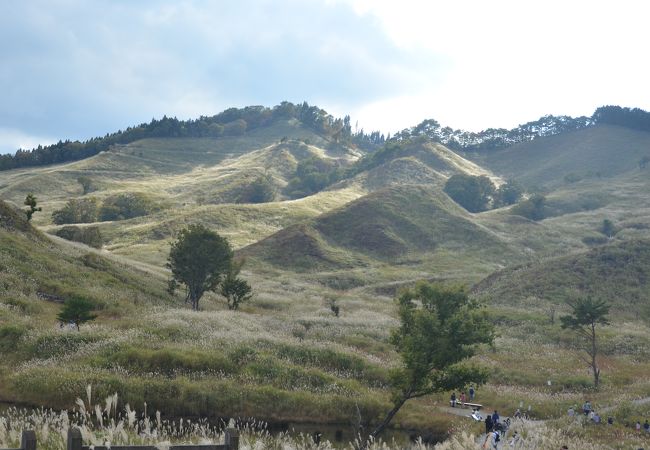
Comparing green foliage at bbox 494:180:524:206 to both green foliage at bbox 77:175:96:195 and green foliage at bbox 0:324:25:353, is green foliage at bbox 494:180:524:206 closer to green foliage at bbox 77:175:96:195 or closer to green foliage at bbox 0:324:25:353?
green foliage at bbox 77:175:96:195

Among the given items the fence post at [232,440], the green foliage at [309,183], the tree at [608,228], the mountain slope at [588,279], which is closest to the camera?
the fence post at [232,440]

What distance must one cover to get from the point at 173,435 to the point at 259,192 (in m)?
156

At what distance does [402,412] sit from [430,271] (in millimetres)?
63491

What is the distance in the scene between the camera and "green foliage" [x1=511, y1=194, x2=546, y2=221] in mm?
139375

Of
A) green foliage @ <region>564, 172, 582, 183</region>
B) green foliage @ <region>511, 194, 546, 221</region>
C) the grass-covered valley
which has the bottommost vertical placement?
the grass-covered valley

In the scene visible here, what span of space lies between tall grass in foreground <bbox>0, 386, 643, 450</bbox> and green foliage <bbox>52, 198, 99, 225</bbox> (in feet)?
351

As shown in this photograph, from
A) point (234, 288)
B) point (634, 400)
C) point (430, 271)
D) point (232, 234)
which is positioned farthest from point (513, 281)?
point (232, 234)

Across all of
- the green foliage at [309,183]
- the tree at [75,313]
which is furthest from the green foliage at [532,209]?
the tree at [75,313]

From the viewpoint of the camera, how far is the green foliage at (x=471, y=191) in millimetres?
159625

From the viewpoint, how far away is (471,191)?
16138cm

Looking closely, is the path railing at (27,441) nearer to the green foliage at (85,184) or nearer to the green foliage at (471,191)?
the green foliage at (471,191)

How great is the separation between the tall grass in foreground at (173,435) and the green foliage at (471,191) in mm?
140818

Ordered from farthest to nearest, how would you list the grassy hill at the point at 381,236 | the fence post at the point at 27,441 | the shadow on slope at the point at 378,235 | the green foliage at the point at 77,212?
the green foliage at the point at 77,212
the grassy hill at the point at 381,236
the shadow on slope at the point at 378,235
the fence post at the point at 27,441

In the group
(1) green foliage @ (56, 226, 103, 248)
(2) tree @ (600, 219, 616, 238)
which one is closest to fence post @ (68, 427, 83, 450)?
(1) green foliage @ (56, 226, 103, 248)
